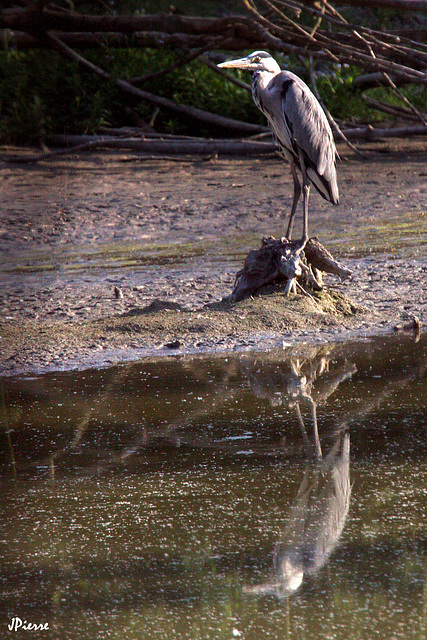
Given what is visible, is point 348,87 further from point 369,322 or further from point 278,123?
point 369,322

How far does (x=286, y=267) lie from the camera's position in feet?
14.3

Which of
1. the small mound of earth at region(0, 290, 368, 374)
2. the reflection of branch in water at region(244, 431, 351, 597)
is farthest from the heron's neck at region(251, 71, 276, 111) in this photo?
the reflection of branch in water at region(244, 431, 351, 597)

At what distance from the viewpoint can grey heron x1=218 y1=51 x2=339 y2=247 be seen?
15.9 feet

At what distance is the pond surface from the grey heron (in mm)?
1687

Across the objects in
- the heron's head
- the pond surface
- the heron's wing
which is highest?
the heron's head

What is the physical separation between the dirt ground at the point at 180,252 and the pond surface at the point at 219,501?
19.4 inches

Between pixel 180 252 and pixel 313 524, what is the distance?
4298 millimetres

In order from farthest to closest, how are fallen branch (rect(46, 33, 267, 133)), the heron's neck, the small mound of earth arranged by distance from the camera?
fallen branch (rect(46, 33, 267, 133)), the heron's neck, the small mound of earth

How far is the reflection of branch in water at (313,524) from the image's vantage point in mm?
1901

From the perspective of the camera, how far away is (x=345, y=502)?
2.26 metres

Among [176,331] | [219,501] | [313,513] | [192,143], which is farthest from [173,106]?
[313,513]

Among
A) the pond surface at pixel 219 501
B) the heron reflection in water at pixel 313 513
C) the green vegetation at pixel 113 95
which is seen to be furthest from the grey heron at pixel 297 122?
the green vegetation at pixel 113 95

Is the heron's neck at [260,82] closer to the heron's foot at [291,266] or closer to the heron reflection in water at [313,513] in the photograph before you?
the heron's foot at [291,266]

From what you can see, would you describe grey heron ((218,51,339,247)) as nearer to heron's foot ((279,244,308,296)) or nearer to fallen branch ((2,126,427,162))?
heron's foot ((279,244,308,296))
